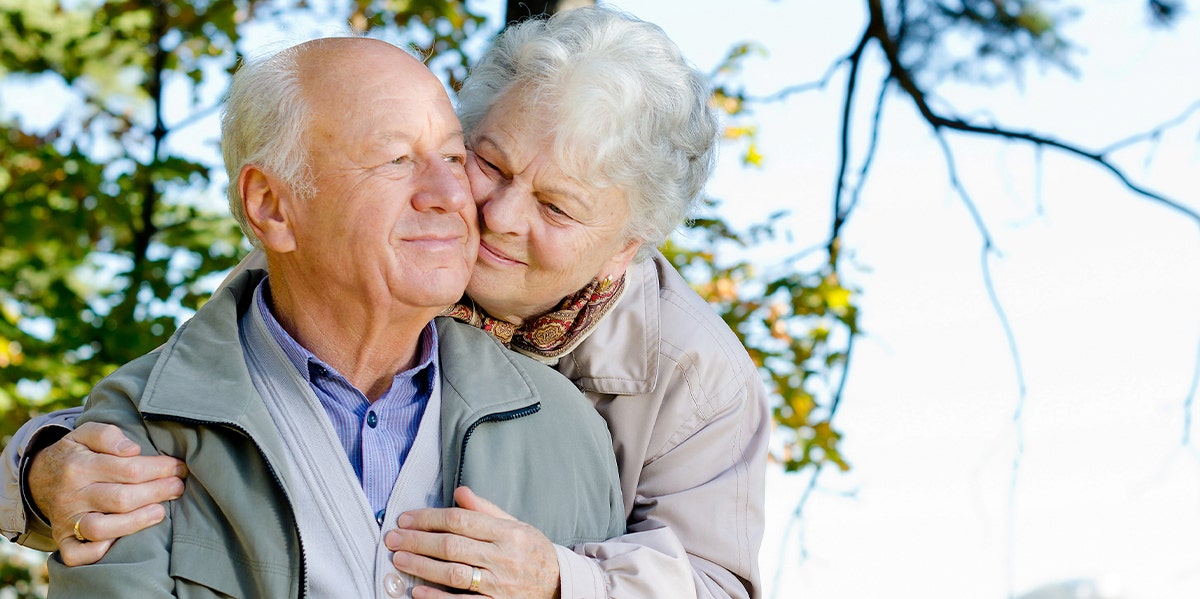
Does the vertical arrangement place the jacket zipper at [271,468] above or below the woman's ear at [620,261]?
below

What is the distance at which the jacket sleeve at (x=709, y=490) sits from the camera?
2252 millimetres

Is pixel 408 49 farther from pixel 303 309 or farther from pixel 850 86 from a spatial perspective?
pixel 850 86

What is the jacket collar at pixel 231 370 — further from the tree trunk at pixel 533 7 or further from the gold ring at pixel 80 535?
the tree trunk at pixel 533 7

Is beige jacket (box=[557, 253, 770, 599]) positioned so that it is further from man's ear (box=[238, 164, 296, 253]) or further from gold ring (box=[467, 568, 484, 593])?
man's ear (box=[238, 164, 296, 253])

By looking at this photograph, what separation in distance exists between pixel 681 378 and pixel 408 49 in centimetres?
83

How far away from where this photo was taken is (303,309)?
6.84 ft

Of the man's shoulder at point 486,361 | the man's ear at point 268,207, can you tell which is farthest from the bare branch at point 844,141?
the man's ear at point 268,207

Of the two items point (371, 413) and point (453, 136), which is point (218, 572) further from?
point (453, 136)

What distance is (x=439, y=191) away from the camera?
2.00 meters

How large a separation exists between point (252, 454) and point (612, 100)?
3.06 ft

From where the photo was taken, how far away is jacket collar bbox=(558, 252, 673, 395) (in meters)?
2.32

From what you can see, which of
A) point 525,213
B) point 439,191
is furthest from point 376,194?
point 525,213

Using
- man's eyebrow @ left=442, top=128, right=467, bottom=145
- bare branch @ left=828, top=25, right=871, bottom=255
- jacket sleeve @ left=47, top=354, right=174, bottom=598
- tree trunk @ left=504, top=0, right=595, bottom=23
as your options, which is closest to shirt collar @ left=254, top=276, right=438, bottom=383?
jacket sleeve @ left=47, top=354, right=174, bottom=598

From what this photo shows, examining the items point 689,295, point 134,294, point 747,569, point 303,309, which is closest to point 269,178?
point 303,309
